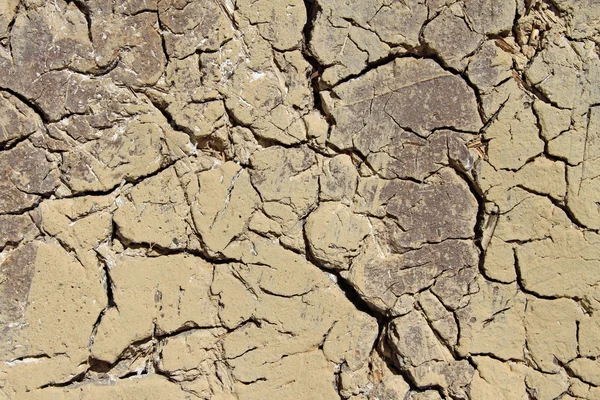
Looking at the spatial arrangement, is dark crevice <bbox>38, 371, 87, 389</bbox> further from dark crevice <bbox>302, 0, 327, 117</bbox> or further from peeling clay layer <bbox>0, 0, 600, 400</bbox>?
dark crevice <bbox>302, 0, 327, 117</bbox>

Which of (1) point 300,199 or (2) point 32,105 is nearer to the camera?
(2) point 32,105

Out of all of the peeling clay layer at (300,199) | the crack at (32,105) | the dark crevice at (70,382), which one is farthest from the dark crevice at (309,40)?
the dark crevice at (70,382)

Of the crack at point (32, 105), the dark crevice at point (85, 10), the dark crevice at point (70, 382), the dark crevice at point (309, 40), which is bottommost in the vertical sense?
the dark crevice at point (70, 382)

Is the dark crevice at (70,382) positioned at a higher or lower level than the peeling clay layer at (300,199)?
lower

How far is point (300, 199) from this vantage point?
207cm

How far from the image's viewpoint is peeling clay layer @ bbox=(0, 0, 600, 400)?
77.0 inches

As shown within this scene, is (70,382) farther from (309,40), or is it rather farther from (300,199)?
(309,40)

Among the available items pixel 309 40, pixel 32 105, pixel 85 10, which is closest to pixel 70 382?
pixel 32 105

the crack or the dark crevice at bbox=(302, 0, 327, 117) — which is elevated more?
the dark crevice at bbox=(302, 0, 327, 117)

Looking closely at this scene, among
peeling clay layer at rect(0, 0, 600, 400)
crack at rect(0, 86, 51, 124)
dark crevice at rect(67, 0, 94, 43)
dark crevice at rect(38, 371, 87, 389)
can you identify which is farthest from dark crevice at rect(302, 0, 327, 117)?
dark crevice at rect(38, 371, 87, 389)

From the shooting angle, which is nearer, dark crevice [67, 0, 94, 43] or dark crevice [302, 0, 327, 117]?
dark crevice [67, 0, 94, 43]

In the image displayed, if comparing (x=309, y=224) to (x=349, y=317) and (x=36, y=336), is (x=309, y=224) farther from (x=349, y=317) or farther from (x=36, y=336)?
(x=36, y=336)

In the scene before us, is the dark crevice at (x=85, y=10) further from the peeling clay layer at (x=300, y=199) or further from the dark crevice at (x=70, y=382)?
the dark crevice at (x=70, y=382)

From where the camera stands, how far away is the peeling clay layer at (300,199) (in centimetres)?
196
